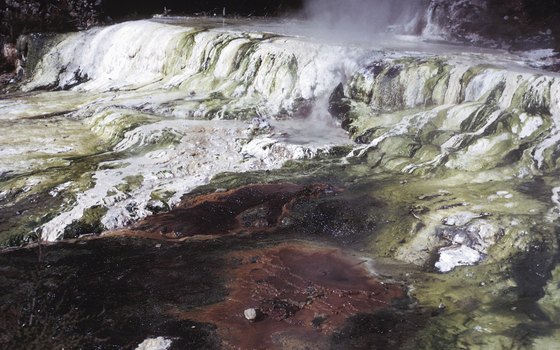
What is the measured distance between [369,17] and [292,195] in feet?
41.5

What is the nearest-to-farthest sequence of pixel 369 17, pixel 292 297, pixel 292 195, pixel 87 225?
pixel 292 297
pixel 87 225
pixel 292 195
pixel 369 17

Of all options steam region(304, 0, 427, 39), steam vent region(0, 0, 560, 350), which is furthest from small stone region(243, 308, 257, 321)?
steam region(304, 0, 427, 39)

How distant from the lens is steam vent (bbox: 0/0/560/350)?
4957mm

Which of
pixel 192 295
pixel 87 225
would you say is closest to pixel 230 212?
pixel 87 225

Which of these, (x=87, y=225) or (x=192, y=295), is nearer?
(x=192, y=295)

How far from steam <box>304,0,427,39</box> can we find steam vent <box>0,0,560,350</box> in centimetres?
207

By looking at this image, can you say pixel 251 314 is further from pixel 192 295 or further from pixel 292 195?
pixel 292 195

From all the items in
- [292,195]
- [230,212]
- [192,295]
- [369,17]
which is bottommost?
[192,295]

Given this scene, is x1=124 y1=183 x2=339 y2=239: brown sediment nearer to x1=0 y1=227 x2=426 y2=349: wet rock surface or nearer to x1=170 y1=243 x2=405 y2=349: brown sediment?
x1=0 y1=227 x2=426 y2=349: wet rock surface

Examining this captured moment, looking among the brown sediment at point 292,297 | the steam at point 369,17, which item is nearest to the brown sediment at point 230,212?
the brown sediment at point 292,297

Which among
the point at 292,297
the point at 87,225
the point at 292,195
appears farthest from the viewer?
the point at 292,195

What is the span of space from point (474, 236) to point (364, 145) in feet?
11.7

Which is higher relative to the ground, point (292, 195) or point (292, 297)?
point (292, 195)

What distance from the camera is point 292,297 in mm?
5387
